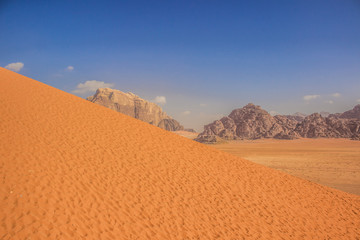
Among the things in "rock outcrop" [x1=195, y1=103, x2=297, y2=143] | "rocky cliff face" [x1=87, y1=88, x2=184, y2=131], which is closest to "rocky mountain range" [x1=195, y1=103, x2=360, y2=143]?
"rock outcrop" [x1=195, y1=103, x2=297, y2=143]

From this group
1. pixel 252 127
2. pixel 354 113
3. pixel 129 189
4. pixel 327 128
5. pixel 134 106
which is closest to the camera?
pixel 129 189

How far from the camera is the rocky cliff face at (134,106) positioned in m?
108

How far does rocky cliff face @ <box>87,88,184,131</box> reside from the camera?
108 metres

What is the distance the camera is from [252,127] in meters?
74.9

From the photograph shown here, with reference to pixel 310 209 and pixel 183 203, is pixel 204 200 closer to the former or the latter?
pixel 183 203

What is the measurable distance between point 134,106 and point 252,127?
6635 centimetres

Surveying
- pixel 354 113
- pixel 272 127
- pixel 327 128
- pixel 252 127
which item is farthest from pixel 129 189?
pixel 354 113

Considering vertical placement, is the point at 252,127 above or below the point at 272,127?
above

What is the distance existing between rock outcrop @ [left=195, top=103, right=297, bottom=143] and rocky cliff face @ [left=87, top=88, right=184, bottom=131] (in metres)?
47.8

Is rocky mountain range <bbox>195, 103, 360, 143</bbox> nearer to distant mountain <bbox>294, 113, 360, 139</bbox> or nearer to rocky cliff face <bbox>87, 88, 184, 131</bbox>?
distant mountain <bbox>294, 113, 360, 139</bbox>

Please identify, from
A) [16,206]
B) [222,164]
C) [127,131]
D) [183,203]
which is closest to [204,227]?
[183,203]

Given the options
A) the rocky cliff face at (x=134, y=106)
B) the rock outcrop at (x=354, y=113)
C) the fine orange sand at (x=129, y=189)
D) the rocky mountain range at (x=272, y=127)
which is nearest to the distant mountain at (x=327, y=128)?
the rocky mountain range at (x=272, y=127)

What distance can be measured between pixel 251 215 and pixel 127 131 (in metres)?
8.88

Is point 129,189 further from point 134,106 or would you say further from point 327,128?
point 134,106
